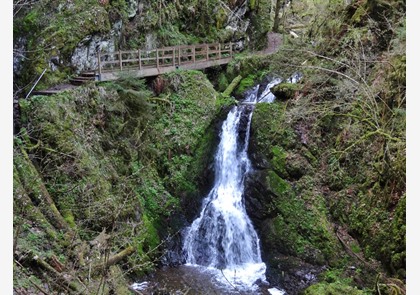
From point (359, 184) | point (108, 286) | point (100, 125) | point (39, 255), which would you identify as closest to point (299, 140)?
point (359, 184)

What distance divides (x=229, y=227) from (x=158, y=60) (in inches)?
293

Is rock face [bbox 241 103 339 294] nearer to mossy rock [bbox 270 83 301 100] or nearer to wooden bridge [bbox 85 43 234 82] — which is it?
mossy rock [bbox 270 83 301 100]

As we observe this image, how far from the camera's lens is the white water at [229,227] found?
449 inches

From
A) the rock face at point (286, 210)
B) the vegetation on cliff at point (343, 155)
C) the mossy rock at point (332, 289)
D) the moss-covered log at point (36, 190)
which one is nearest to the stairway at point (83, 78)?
the moss-covered log at point (36, 190)

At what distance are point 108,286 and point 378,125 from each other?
7954 millimetres

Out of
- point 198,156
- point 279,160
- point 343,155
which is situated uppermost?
point 343,155

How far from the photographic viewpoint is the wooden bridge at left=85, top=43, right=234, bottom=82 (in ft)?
43.0

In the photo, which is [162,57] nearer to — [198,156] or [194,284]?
[198,156]

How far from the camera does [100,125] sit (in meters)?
11.8

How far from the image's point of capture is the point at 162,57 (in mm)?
15398

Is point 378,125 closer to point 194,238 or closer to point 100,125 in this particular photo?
point 194,238

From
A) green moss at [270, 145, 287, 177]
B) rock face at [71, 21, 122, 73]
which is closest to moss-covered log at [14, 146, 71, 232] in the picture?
rock face at [71, 21, 122, 73]

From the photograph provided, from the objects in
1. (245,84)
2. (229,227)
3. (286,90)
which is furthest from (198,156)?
(245,84)

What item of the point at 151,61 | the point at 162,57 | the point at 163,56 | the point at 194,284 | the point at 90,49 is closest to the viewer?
the point at 194,284
